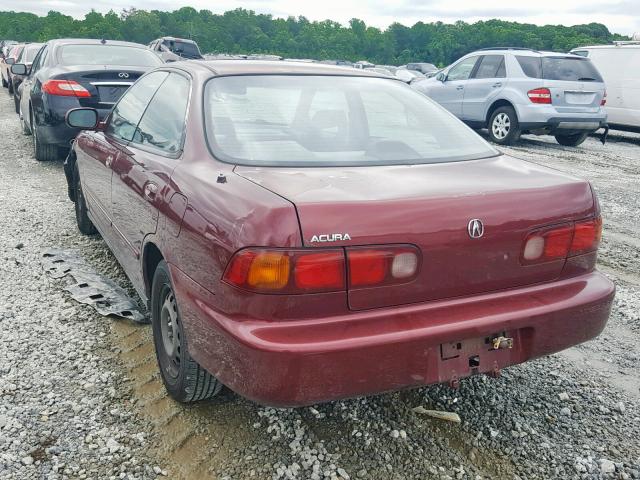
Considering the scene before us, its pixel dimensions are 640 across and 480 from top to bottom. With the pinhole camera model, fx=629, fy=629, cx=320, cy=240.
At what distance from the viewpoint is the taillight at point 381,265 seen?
213 cm

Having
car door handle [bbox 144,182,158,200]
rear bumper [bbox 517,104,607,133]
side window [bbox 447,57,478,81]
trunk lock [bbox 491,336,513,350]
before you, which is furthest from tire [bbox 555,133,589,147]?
car door handle [bbox 144,182,158,200]

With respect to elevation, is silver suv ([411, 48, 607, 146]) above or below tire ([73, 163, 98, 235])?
above

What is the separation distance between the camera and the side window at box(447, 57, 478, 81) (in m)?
12.8

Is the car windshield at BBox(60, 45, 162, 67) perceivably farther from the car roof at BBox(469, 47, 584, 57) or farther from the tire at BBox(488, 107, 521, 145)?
the car roof at BBox(469, 47, 584, 57)

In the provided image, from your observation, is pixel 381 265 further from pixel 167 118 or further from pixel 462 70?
pixel 462 70

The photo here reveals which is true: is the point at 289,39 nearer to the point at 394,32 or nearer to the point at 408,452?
the point at 394,32

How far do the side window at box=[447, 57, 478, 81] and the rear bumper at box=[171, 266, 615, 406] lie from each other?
11018 mm

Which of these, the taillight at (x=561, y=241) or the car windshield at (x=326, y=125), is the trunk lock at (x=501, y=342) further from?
the car windshield at (x=326, y=125)

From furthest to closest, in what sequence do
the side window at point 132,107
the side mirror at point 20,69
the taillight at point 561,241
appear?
the side mirror at point 20,69 < the side window at point 132,107 < the taillight at point 561,241

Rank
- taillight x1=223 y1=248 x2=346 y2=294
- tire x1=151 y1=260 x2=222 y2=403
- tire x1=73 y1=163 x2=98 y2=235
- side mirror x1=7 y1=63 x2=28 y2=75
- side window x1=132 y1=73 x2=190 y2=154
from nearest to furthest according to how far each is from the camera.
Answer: taillight x1=223 y1=248 x2=346 y2=294, tire x1=151 y1=260 x2=222 y2=403, side window x1=132 y1=73 x2=190 y2=154, tire x1=73 y1=163 x2=98 y2=235, side mirror x1=7 y1=63 x2=28 y2=75

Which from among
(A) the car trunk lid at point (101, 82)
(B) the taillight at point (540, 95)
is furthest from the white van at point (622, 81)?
(A) the car trunk lid at point (101, 82)

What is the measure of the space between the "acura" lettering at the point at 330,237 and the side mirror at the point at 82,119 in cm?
284

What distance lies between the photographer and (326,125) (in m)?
2.97

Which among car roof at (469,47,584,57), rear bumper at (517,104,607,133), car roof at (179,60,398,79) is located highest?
car roof at (469,47,584,57)
